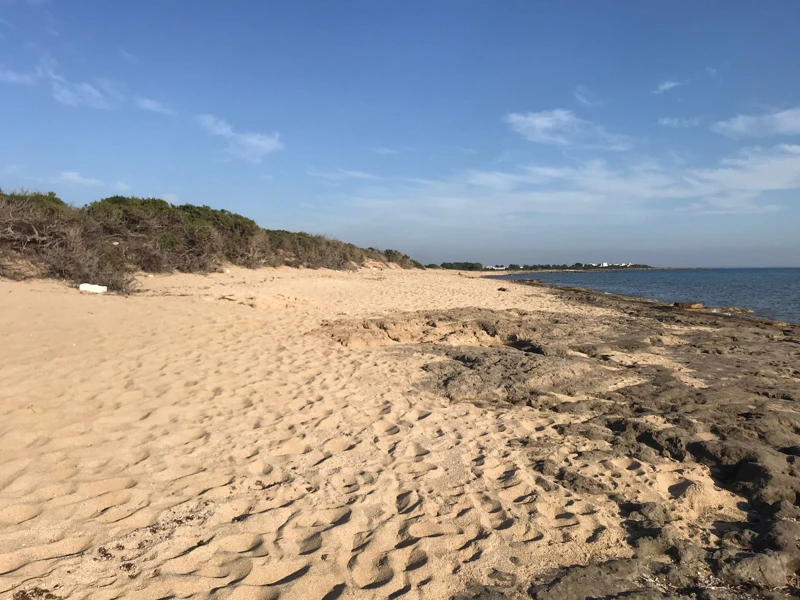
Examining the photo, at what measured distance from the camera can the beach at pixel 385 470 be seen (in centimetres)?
235

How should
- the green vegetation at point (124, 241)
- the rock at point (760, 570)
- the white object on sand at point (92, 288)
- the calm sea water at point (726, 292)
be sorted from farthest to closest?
the calm sea water at point (726, 292) < the green vegetation at point (124, 241) < the white object on sand at point (92, 288) < the rock at point (760, 570)

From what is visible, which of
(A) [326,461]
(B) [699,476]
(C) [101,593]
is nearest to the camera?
(C) [101,593]

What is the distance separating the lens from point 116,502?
2938mm

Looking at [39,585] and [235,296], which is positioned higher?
[235,296]

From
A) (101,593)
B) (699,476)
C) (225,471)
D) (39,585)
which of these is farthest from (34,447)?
(699,476)

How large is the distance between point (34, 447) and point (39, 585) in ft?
5.89

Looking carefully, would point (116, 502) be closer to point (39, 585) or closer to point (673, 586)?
point (39, 585)

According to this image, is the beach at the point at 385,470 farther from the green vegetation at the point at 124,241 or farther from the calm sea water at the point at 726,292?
the calm sea water at the point at 726,292

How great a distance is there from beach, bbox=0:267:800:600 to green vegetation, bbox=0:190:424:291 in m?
6.14

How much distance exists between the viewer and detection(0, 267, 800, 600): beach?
7.72ft

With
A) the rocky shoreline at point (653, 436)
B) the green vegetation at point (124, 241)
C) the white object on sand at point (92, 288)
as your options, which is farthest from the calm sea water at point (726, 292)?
the green vegetation at point (124, 241)

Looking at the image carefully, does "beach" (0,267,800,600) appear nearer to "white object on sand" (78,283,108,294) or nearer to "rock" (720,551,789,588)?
"rock" (720,551,789,588)

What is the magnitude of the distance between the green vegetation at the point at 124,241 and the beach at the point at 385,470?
6.14 meters

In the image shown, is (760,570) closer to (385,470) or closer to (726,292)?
(385,470)
